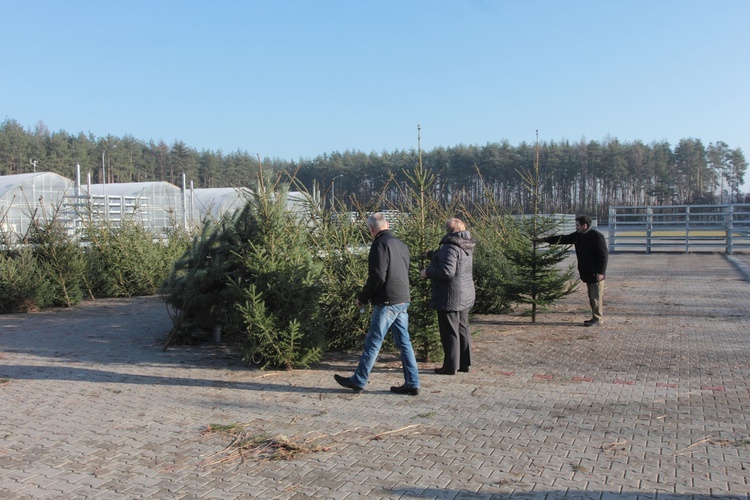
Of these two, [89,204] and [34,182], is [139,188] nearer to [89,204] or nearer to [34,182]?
[34,182]

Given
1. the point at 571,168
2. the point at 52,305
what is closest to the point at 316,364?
the point at 52,305

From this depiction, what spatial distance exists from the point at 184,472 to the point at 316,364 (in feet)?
11.5

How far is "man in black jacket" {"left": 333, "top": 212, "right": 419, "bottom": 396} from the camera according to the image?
21.1 ft

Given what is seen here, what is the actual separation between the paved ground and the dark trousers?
0.64 ft

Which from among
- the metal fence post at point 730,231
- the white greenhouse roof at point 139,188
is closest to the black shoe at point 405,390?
the metal fence post at point 730,231

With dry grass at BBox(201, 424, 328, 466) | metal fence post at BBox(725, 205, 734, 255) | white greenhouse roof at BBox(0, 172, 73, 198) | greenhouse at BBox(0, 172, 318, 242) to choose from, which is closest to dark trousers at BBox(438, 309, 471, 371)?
dry grass at BBox(201, 424, 328, 466)

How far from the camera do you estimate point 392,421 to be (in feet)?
18.5

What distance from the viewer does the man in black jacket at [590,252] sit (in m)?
10.4

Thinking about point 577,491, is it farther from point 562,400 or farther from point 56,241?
point 56,241

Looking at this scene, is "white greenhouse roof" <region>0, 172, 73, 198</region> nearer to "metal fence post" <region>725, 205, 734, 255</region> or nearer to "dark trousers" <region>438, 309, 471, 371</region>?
"dark trousers" <region>438, 309, 471, 371</region>

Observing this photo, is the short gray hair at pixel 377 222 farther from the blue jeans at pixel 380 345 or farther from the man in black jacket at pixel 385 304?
the blue jeans at pixel 380 345

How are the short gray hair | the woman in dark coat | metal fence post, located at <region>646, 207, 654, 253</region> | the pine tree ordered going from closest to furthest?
the short gray hair
the woman in dark coat
the pine tree
metal fence post, located at <region>646, 207, 654, 253</region>

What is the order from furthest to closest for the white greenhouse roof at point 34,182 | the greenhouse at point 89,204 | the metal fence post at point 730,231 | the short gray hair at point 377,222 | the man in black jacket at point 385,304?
the white greenhouse roof at point 34,182, the metal fence post at point 730,231, the greenhouse at point 89,204, the short gray hair at point 377,222, the man in black jacket at point 385,304

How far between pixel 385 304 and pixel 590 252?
17.5 ft
